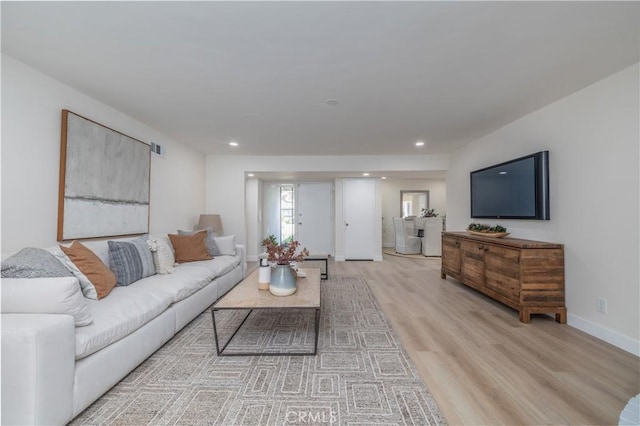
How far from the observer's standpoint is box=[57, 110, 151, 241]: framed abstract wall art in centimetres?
248

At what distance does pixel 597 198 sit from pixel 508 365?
174 cm

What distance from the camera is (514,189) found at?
3.39 meters

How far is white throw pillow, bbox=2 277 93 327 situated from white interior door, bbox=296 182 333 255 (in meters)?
5.97

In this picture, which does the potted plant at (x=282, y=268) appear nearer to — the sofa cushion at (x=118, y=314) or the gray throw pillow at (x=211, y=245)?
the sofa cushion at (x=118, y=314)

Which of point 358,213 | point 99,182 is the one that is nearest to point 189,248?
point 99,182

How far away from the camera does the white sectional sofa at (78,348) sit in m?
1.24

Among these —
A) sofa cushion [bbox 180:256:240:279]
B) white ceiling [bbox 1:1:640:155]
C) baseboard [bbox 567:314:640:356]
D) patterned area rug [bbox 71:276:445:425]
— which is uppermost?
white ceiling [bbox 1:1:640:155]

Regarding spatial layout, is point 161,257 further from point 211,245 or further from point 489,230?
point 489,230

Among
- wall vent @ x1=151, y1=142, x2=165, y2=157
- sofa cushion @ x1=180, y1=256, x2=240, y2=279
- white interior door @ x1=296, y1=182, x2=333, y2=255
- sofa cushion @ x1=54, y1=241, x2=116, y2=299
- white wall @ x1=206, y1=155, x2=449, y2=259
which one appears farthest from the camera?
white interior door @ x1=296, y1=182, x2=333, y2=255

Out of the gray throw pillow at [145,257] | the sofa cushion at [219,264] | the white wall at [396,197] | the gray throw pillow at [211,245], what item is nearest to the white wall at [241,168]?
the gray throw pillow at [211,245]

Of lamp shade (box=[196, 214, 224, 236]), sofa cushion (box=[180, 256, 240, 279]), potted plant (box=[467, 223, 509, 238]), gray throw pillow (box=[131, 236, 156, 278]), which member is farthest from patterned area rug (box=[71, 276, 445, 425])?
lamp shade (box=[196, 214, 224, 236])

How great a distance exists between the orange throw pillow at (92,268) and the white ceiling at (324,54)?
56.7 inches

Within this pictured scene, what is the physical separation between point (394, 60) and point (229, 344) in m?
2.59

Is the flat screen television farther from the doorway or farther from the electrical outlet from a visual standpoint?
the doorway
